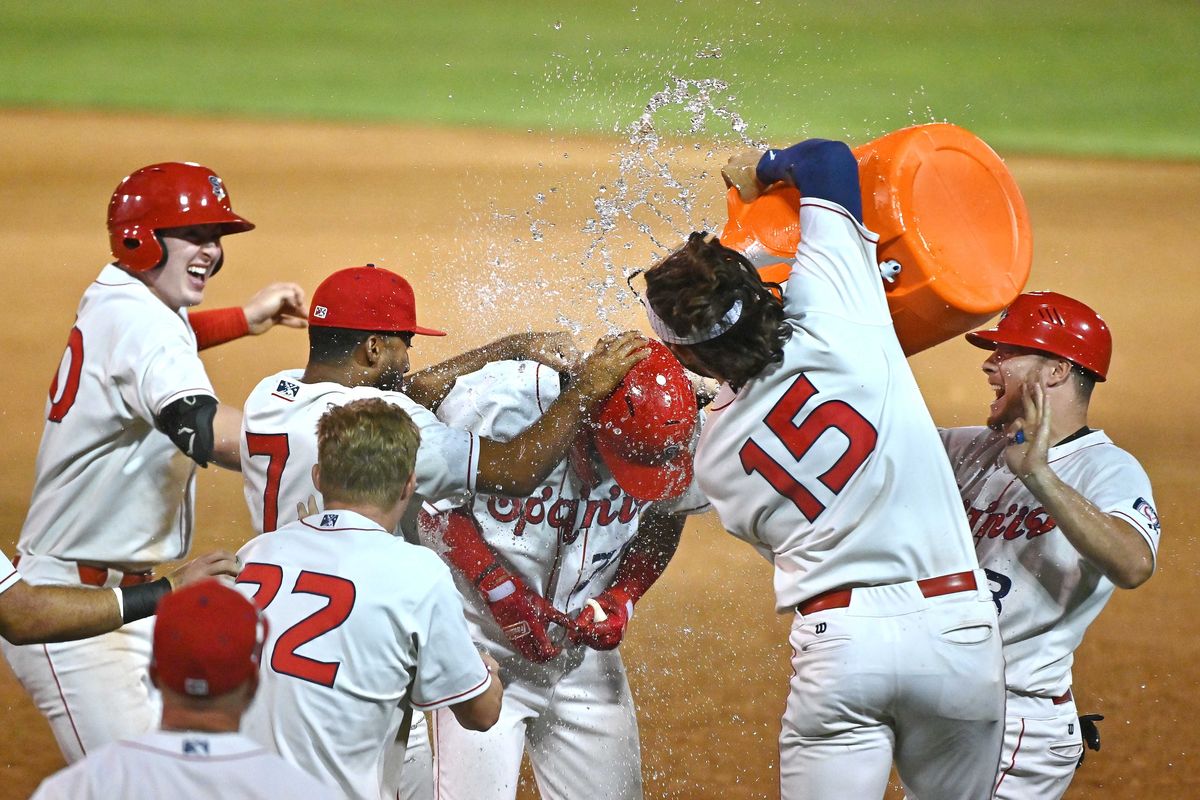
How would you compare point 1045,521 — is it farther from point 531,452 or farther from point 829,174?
point 531,452

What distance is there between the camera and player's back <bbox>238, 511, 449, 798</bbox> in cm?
240

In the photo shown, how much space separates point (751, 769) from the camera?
4473 mm

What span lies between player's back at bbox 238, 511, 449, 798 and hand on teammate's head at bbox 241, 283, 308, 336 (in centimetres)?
190

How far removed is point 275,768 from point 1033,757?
6.81 ft

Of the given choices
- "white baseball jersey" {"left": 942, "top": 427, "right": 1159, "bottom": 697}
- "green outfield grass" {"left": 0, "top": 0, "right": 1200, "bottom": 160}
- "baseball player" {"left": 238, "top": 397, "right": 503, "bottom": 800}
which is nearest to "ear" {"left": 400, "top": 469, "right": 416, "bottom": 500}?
"baseball player" {"left": 238, "top": 397, "right": 503, "bottom": 800}

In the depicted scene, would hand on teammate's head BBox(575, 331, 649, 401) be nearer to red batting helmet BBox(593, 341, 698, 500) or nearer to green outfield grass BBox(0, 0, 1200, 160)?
red batting helmet BBox(593, 341, 698, 500)

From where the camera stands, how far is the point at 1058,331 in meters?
3.24

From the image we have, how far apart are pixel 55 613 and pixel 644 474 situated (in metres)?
1.48

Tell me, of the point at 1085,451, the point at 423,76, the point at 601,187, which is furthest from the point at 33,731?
the point at 423,76

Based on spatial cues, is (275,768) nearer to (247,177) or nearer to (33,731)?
(33,731)

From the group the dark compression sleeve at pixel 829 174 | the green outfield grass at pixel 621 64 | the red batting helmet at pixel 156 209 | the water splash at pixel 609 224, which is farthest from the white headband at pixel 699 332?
the green outfield grass at pixel 621 64

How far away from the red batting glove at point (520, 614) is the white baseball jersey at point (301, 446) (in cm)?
40

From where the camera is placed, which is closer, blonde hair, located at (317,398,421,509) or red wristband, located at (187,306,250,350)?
blonde hair, located at (317,398,421,509)

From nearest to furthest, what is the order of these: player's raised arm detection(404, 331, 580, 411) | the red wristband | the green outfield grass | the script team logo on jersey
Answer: the script team logo on jersey, player's raised arm detection(404, 331, 580, 411), the red wristband, the green outfield grass
